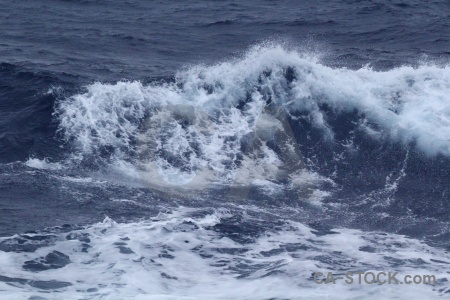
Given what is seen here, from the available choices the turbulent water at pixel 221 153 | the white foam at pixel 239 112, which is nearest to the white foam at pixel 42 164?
the turbulent water at pixel 221 153

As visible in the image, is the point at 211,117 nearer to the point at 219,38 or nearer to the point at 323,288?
the point at 219,38

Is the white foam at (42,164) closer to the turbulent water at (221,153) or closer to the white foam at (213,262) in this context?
the turbulent water at (221,153)

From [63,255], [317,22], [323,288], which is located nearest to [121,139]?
[63,255]

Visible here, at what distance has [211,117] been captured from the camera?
90.4 ft

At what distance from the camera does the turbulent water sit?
63.2 feet

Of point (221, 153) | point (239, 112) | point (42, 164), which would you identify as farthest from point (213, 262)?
point (239, 112)

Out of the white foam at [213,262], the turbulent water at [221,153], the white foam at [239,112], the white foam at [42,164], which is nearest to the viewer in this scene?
the white foam at [213,262]

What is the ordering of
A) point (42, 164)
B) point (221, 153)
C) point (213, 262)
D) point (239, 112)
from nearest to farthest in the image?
1. point (213, 262)
2. point (42, 164)
3. point (221, 153)
4. point (239, 112)

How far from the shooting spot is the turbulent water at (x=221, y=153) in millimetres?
19266

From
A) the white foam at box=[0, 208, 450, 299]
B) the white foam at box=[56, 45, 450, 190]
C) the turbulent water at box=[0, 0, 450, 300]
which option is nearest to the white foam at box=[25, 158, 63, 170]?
the turbulent water at box=[0, 0, 450, 300]

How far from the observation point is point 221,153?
2547cm

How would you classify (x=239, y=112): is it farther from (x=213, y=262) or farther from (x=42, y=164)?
(x=213, y=262)

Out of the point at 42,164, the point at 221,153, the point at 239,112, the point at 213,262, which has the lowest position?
the point at 213,262

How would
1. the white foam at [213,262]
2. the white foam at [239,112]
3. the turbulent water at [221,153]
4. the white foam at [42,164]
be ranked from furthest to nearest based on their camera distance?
the white foam at [239,112] < the white foam at [42,164] < the turbulent water at [221,153] < the white foam at [213,262]
